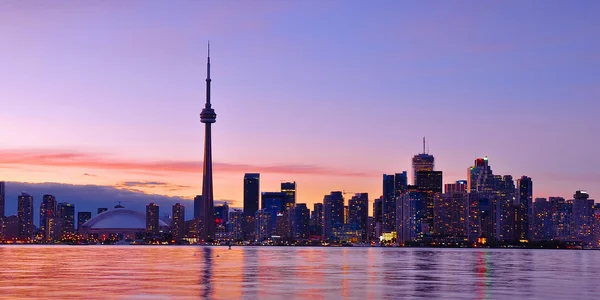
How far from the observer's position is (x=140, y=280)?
9706 centimetres

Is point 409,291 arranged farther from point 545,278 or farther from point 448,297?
point 545,278

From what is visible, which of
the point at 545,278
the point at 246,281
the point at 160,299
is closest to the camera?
the point at 160,299

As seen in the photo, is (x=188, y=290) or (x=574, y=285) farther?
(x=574, y=285)

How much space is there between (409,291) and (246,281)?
22.2m

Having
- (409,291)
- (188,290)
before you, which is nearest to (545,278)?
(409,291)

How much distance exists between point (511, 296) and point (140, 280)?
41.9m

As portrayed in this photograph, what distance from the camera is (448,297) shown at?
76188 mm

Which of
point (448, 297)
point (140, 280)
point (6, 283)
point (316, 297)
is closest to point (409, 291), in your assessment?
point (448, 297)

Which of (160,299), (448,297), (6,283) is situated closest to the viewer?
(160,299)

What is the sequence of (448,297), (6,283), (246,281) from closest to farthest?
(448,297)
(6,283)
(246,281)

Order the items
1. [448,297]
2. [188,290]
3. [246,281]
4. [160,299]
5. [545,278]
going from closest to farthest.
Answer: [160,299] → [448,297] → [188,290] → [246,281] → [545,278]

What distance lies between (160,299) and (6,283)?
28387 mm

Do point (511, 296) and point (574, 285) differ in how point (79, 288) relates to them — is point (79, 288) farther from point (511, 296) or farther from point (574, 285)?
point (574, 285)

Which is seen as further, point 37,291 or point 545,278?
point 545,278
